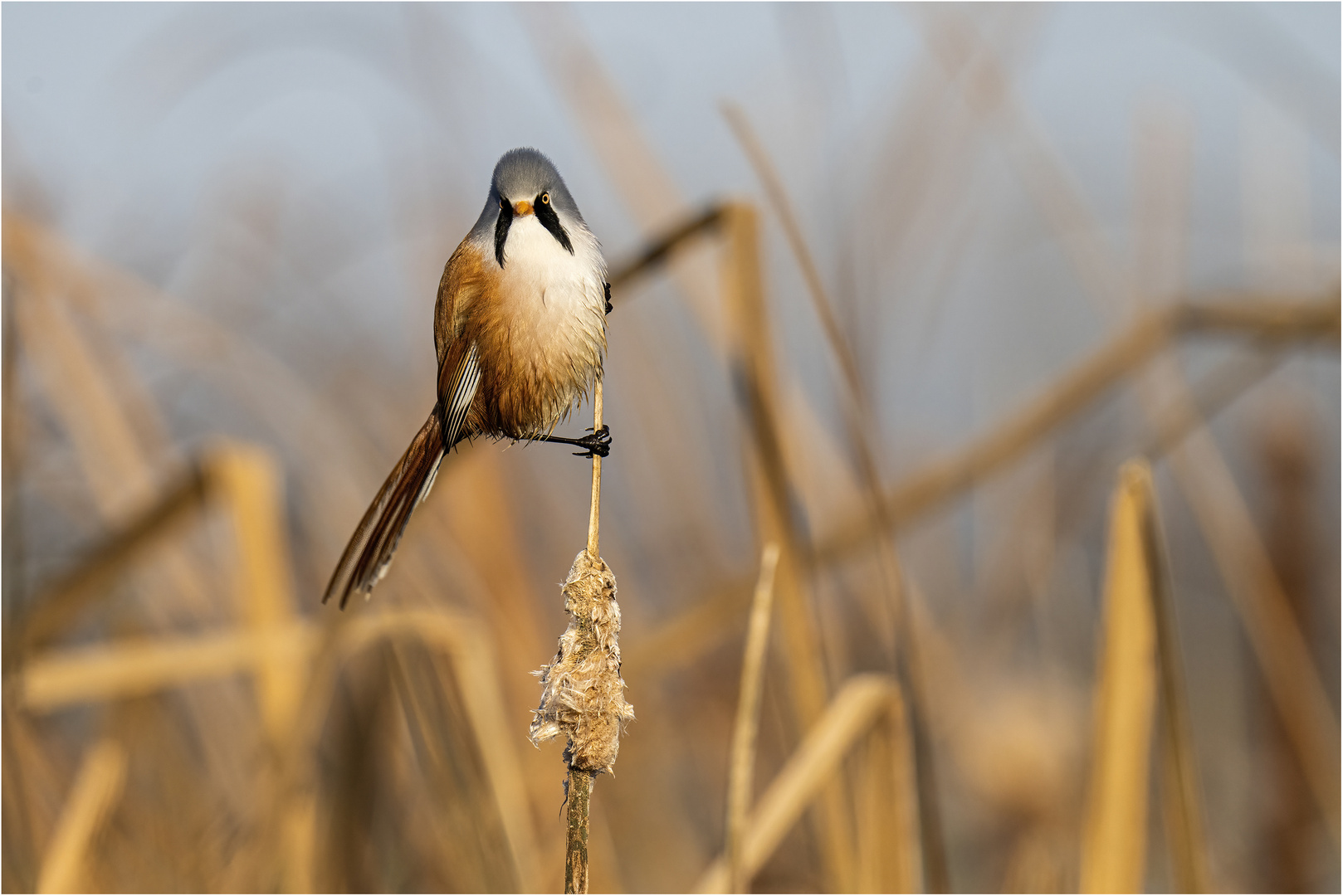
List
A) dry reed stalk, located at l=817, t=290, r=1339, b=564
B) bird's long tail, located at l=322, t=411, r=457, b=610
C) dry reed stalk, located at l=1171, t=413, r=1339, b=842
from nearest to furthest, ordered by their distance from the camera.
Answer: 1. bird's long tail, located at l=322, t=411, r=457, b=610
2. dry reed stalk, located at l=817, t=290, r=1339, b=564
3. dry reed stalk, located at l=1171, t=413, r=1339, b=842

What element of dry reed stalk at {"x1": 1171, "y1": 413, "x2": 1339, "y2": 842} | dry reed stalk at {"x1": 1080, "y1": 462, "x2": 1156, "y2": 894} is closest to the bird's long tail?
dry reed stalk at {"x1": 1080, "y1": 462, "x2": 1156, "y2": 894}

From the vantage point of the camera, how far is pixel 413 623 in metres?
1.46

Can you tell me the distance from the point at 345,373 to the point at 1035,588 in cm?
202

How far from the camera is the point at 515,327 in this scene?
69 centimetres

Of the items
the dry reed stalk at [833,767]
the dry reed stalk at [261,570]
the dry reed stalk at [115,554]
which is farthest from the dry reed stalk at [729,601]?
the dry reed stalk at [115,554]

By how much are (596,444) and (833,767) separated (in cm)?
88

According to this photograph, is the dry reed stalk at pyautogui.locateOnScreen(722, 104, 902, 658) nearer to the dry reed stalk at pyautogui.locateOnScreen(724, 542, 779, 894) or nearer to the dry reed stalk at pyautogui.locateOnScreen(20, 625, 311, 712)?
the dry reed stalk at pyautogui.locateOnScreen(724, 542, 779, 894)

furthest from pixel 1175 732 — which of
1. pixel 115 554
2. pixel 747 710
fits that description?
pixel 115 554

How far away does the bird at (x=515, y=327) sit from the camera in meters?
0.67

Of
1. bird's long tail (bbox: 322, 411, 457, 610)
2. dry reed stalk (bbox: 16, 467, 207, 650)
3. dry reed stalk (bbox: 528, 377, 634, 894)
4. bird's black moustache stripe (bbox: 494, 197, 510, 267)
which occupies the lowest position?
dry reed stalk (bbox: 528, 377, 634, 894)

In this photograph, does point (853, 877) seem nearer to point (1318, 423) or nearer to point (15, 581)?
point (15, 581)

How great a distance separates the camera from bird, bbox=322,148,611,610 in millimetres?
667

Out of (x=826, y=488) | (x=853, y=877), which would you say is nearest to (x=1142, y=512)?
(x=853, y=877)

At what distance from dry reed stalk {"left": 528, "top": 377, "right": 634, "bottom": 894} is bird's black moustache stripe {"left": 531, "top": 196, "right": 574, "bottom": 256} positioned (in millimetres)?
106
